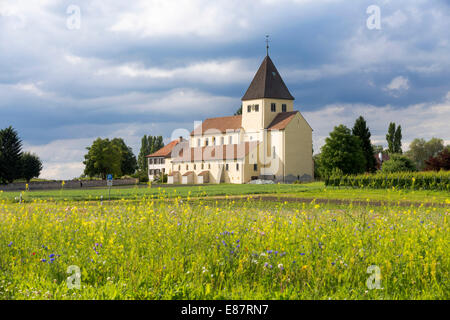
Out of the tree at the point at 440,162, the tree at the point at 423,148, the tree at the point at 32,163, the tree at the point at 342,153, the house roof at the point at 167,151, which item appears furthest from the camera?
the tree at the point at 423,148

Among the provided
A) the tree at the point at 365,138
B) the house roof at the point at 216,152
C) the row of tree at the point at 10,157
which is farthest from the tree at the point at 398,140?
the row of tree at the point at 10,157

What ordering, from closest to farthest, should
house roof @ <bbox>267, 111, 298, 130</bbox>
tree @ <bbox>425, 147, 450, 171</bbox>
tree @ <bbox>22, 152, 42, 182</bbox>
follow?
tree @ <bbox>425, 147, 450, 171</bbox> → house roof @ <bbox>267, 111, 298, 130</bbox> → tree @ <bbox>22, 152, 42, 182</bbox>

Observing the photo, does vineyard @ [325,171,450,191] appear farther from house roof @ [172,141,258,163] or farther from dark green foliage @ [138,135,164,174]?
dark green foliage @ [138,135,164,174]

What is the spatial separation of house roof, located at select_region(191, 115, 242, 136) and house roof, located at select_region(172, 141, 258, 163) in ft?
18.4

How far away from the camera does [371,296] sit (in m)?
6.17

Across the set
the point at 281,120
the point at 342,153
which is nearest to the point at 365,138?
the point at 342,153

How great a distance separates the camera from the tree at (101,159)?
9292cm

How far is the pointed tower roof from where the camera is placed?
83375 millimetres

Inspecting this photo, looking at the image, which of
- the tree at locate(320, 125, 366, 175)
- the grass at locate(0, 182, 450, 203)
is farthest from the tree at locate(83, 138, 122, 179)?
the grass at locate(0, 182, 450, 203)

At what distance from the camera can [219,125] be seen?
312 feet

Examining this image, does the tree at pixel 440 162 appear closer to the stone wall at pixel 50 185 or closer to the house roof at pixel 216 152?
the house roof at pixel 216 152

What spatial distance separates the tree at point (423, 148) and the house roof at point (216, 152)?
53.4m

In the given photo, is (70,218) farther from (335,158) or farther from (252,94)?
(252,94)

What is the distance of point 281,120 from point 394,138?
84.2ft
